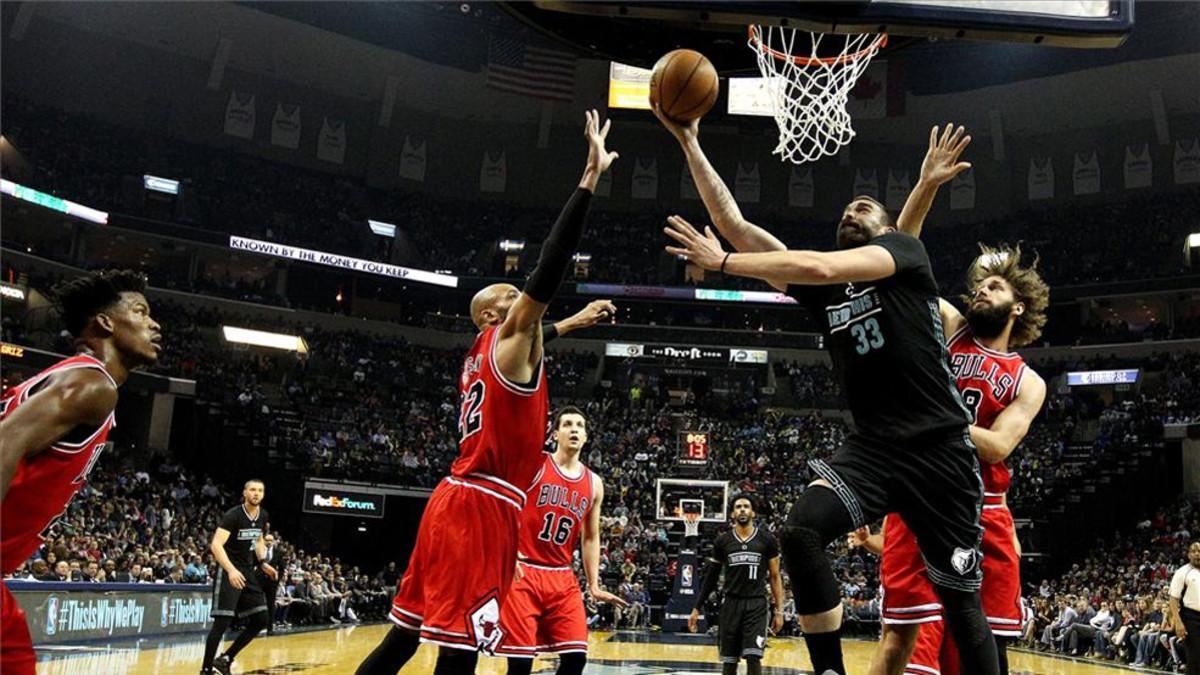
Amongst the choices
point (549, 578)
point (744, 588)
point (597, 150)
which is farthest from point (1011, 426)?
point (744, 588)

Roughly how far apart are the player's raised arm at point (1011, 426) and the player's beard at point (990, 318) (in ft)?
0.92

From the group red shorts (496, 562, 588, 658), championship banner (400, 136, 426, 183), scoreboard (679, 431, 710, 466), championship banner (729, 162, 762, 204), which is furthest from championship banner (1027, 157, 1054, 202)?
red shorts (496, 562, 588, 658)

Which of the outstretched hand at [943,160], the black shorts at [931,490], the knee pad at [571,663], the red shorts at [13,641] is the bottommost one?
the knee pad at [571,663]

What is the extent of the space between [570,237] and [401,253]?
34.9 metres

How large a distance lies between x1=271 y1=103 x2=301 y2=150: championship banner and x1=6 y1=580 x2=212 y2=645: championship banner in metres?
23.2

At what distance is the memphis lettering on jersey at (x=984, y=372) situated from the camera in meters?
5.51

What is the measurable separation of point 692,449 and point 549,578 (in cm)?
2129

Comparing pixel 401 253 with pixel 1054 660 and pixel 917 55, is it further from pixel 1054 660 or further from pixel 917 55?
pixel 1054 660

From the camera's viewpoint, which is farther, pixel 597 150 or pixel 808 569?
pixel 597 150

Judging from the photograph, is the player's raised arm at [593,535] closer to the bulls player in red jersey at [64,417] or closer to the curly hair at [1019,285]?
the curly hair at [1019,285]

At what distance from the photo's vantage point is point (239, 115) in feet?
120

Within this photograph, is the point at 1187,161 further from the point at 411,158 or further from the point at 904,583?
the point at 904,583

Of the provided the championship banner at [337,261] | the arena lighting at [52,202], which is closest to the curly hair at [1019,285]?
the arena lighting at [52,202]

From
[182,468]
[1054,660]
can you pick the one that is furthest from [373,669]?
[182,468]
